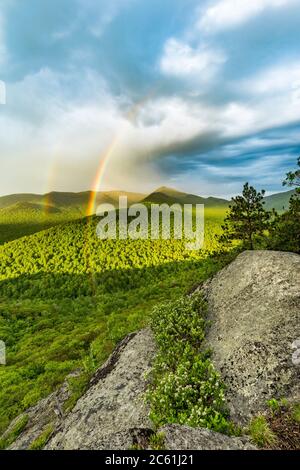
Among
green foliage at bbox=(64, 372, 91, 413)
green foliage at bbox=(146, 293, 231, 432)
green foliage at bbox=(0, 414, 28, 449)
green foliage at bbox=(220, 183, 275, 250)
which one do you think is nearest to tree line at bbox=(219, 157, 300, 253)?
green foliage at bbox=(220, 183, 275, 250)

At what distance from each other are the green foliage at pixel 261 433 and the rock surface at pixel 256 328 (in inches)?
35.0

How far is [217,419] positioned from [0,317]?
171ft

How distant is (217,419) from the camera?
31.7ft

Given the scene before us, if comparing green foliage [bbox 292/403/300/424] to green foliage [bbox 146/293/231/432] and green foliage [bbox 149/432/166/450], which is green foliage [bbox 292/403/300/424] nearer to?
green foliage [bbox 146/293/231/432]

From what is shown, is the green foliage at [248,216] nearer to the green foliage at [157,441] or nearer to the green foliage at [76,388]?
the green foliage at [76,388]

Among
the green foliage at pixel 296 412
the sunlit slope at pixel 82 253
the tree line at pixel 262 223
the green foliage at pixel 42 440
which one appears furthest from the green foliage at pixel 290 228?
the sunlit slope at pixel 82 253

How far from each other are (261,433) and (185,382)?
3.19 m

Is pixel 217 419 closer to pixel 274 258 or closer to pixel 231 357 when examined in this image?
pixel 231 357

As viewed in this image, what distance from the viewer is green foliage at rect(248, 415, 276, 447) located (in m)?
8.52

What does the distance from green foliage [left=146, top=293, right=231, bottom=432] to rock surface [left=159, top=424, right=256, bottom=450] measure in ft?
2.09

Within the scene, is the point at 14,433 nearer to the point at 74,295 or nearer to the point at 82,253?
the point at 74,295

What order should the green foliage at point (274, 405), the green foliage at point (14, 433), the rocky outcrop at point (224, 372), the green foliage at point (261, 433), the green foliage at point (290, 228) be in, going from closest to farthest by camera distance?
1. the green foliage at point (261, 433)
2. the rocky outcrop at point (224, 372)
3. the green foliage at point (274, 405)
4. the green foliage at point (14, 433)
5. the green foliage at point (290, 228)

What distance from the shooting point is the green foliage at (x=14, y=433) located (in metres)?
16.9

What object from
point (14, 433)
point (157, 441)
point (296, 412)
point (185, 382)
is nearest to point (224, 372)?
point (185, 382)
